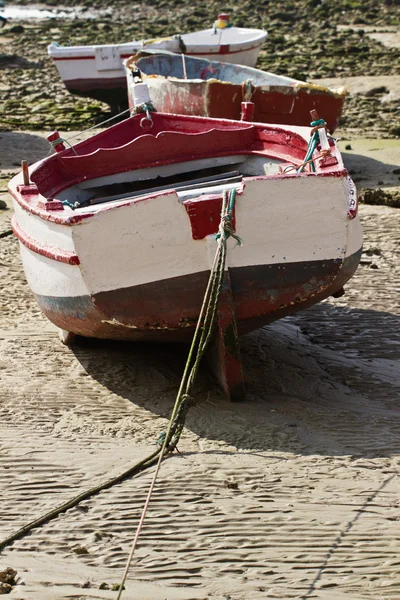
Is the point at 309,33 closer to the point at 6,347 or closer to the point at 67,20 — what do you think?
the point at 67,20

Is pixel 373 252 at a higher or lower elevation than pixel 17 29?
lower

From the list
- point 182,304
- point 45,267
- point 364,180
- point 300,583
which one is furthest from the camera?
point 364,180

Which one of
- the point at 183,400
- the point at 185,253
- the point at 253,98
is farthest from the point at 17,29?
the point at 183,400

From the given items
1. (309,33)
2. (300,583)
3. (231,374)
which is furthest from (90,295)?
(309,33)

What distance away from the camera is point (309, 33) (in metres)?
24.6

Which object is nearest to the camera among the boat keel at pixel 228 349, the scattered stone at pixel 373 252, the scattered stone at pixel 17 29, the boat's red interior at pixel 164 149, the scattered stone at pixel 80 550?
the scattered stone at pixel 80 550

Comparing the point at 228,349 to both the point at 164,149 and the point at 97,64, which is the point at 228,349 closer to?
the point at 164,149

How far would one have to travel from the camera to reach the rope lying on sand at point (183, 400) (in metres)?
4.11

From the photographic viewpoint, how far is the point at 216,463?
459cm

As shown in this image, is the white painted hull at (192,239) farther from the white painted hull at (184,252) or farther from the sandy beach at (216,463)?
the sandy beach at (216,463)

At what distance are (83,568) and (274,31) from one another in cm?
2346

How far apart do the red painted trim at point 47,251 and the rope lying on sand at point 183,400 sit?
0.85 meters

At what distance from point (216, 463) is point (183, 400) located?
0.38m

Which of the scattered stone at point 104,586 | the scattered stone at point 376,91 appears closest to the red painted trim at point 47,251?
the scattered stone at point 104,586
